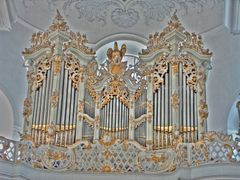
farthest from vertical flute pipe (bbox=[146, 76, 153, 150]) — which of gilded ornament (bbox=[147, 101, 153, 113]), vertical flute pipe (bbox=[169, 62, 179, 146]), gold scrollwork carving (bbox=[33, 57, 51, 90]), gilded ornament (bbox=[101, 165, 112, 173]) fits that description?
gold scrollwork carving (bbox=[33, 57, 51, 90])

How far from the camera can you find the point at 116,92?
13672 mm

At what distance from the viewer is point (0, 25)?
1398 cm

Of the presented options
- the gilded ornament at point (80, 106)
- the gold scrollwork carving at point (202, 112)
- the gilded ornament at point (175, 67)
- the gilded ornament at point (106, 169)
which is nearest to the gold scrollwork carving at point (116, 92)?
the gilded ornament at point (80, 106)

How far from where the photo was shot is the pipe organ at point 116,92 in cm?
1311

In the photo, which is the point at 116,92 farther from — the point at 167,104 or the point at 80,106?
the point at 167,104

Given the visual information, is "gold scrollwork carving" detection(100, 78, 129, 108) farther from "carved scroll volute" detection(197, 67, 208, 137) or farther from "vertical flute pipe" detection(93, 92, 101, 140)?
"carved scroll volute" detection(197, 67, 208, 137)

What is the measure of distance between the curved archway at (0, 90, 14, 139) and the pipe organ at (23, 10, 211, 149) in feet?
4.56

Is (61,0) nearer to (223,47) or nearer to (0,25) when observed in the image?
(0,25)

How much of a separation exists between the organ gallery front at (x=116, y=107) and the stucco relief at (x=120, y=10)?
1873 millimetres

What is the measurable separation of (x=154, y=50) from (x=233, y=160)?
3803 mm

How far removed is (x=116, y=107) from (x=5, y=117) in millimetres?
3473

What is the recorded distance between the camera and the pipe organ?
43.0 ft

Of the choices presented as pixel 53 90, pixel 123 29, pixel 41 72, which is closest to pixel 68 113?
pixel 53 90

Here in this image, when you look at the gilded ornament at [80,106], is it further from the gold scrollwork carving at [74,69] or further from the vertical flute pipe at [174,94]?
the vertical flute pipe at [174,94]
